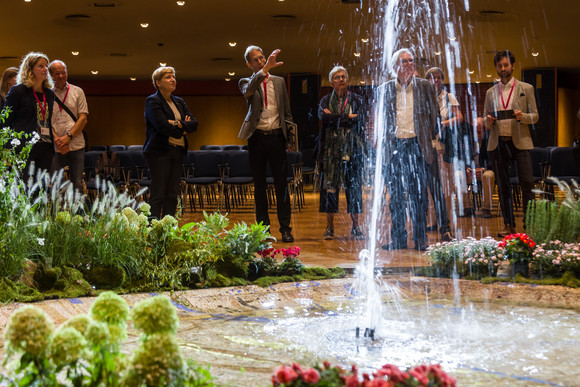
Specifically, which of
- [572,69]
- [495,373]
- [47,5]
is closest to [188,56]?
[47,5]

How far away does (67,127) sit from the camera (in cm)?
553

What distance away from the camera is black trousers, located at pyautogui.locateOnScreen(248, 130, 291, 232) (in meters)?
5.62

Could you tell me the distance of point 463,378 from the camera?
7.23 ft

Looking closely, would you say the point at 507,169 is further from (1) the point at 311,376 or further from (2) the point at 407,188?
(1) the point at 311,376

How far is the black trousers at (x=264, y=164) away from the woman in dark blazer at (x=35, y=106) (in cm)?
153

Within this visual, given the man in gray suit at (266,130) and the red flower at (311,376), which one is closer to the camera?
the red flower at (311,376)

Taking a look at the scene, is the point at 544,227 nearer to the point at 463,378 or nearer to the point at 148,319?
the point at 463,378

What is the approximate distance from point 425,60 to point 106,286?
15.8 m

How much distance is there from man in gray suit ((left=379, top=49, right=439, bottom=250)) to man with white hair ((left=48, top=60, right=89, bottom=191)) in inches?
91.9

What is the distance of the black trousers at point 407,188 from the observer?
5.14 metres

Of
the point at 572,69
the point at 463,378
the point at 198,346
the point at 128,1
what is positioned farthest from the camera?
the point at 572,69

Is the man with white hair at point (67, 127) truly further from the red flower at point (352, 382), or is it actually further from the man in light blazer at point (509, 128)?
the red flower at point (352, 382)

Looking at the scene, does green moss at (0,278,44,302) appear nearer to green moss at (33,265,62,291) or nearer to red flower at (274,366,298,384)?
green moss at (33,265,62,291)

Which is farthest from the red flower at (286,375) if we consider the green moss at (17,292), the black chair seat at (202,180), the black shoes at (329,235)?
the black chair seat at (202,180)
